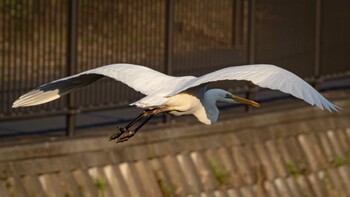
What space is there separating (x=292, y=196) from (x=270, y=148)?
536 mm

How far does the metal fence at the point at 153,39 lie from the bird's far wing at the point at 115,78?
1.73m

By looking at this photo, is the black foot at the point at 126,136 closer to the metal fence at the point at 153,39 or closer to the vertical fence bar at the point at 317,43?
Result: the metal fence at the point at 153,39

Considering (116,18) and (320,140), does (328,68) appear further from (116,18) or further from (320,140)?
(116,18)

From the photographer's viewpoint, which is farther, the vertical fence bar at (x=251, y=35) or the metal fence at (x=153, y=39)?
the vertical fence bar at (x=251, y=35)

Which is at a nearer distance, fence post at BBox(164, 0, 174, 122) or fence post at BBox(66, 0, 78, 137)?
fence post at BBox(66, 0, 78, 137)

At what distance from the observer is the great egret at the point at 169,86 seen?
11.6 meters

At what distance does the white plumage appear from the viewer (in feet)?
38.0

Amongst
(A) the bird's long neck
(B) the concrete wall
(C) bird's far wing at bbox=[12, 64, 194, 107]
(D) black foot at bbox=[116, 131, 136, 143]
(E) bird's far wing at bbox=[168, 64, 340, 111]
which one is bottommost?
(B) the concrete wall

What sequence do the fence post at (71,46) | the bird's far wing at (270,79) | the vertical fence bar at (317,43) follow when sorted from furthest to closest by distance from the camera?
the vertical fence bar at (317,43), the fence post at (71,46), the bird's far wing at (270,79)

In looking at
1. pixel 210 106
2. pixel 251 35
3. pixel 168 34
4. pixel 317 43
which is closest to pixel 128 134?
pixel 210 106

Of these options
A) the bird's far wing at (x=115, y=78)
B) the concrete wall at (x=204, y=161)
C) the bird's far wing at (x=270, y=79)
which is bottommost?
the concrete wall at (x=204, y=161)

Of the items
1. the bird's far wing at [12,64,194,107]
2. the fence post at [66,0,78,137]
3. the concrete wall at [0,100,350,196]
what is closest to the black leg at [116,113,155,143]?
the bird's far wing at [12,64,194,107]

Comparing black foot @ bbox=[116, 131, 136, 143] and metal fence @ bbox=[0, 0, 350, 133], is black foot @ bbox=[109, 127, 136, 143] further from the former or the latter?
metal fence @ bbox=[0, 0, 350, 133]

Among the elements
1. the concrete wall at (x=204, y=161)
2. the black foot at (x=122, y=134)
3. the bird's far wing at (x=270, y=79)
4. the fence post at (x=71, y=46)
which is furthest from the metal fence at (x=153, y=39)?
the bird's far wing at (x=270, y=79)
